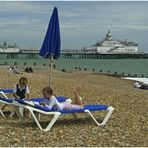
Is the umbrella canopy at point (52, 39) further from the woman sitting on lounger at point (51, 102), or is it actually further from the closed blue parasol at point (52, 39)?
the woman sitting on lounger at point (51, 102)

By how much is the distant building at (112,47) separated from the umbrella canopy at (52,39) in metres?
139

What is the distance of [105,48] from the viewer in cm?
15762

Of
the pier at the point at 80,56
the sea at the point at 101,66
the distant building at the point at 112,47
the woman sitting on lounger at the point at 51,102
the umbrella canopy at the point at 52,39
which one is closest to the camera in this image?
the woman sitting on lounger at the point at 51,102

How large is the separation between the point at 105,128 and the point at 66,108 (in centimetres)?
76

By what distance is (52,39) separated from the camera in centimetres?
896

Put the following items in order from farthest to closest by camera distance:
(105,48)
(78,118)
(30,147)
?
(105,48)
(78,118)
(30,147)

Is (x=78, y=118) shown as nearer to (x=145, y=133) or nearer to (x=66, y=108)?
(x=66, y=108)

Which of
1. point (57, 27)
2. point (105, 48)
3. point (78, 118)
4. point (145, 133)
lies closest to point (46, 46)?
point (57, 27)

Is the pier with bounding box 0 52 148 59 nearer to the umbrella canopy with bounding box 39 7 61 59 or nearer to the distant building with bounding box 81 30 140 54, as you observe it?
the distant building with bounding box 81 30 140 54

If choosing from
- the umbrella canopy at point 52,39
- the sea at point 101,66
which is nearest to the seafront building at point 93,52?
the sea at point 101,66

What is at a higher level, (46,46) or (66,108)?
(46,46)

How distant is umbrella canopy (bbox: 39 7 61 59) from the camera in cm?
891

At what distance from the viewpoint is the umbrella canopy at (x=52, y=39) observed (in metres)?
8.91

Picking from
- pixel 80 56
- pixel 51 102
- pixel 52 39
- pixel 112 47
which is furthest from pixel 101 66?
pixel 51 102
